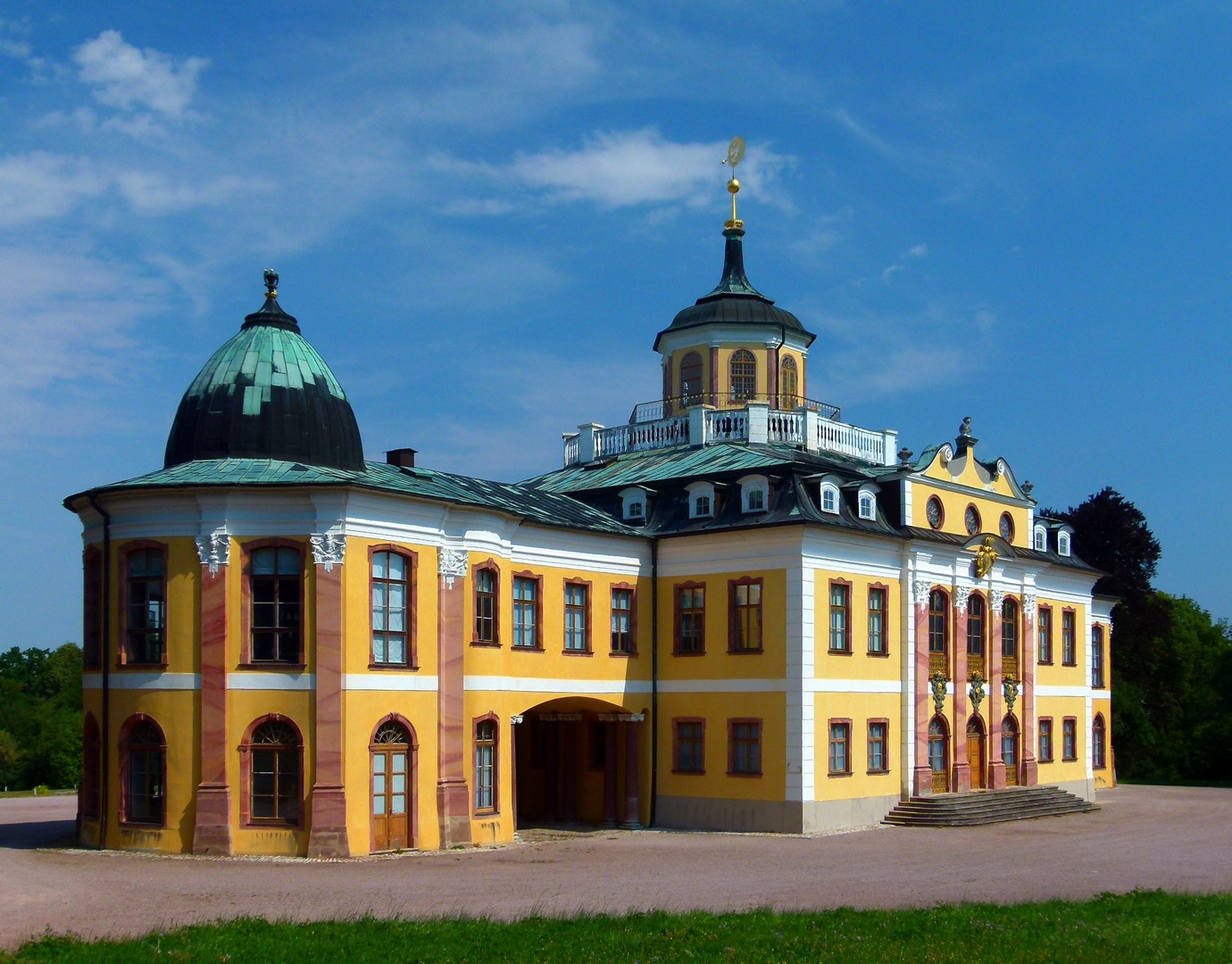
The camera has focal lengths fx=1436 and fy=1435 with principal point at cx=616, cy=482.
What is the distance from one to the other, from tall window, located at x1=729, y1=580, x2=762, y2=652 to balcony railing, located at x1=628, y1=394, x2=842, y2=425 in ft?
32.4

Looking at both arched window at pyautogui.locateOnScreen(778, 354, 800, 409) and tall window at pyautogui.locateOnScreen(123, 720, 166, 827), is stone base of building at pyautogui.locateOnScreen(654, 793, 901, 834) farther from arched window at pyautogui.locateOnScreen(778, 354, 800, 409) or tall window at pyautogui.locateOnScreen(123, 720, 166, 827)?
arched window at pyautogui.locateOnScreen(778, 354, 800, 409)

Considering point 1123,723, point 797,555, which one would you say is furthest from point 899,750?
point 1123,723

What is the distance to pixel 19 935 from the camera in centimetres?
1889

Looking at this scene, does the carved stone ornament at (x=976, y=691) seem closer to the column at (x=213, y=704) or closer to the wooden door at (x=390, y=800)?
the wooden door at (x=390, y=800)

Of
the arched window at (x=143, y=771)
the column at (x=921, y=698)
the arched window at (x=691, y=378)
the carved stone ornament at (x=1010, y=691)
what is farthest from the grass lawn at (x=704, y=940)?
the arched window at (x=691, y=378)

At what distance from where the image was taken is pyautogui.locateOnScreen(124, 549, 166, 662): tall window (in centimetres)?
3111

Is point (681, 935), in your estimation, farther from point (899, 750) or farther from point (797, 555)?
point (899, 750)

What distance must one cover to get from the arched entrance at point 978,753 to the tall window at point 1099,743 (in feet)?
41.5

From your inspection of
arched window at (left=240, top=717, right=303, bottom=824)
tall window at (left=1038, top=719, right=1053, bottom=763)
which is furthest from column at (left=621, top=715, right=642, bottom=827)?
tall window at (left=1038, top=719, right=1053, bottom=763)

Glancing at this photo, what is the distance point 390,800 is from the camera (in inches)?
1216

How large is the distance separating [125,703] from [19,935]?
1266cm

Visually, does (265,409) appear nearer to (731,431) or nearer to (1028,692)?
(731,431)

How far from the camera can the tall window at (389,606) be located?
3122 cm

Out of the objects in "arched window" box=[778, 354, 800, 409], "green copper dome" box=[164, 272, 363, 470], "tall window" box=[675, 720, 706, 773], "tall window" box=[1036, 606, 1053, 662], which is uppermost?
"arched window" box=[778, 354, 800, 409]
